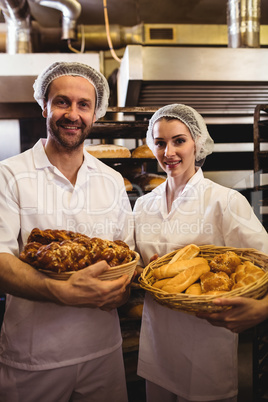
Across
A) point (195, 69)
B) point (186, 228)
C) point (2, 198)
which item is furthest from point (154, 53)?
point (2, 198)

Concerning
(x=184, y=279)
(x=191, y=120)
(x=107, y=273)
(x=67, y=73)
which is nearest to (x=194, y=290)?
(x=184, y=279)

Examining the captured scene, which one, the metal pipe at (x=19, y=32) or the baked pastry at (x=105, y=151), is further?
the metal pipe at (x=19, y=32)

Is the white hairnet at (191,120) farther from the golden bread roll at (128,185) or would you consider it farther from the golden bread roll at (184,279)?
the golden bread roll at (128,185)

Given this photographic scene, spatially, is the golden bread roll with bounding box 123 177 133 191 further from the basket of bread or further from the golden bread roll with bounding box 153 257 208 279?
the golden bread roll with bounding box 153 257 208 279

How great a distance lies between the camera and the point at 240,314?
1092mm

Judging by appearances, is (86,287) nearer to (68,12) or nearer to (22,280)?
(22,280)

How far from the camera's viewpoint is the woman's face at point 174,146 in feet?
5.35

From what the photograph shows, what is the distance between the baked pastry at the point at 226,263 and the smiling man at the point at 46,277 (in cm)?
38

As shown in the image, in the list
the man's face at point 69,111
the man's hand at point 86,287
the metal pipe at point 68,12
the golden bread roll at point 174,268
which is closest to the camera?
the man's hand at point 86,287

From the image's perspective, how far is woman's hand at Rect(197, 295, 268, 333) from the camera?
1.08m

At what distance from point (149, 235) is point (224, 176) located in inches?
95.4

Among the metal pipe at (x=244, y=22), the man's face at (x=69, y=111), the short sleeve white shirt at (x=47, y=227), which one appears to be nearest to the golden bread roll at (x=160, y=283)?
the short sleeve white shirt at (x=47, y=227)

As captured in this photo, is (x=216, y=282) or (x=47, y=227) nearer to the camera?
(x=216, y=282)

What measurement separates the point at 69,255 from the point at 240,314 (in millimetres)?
617
